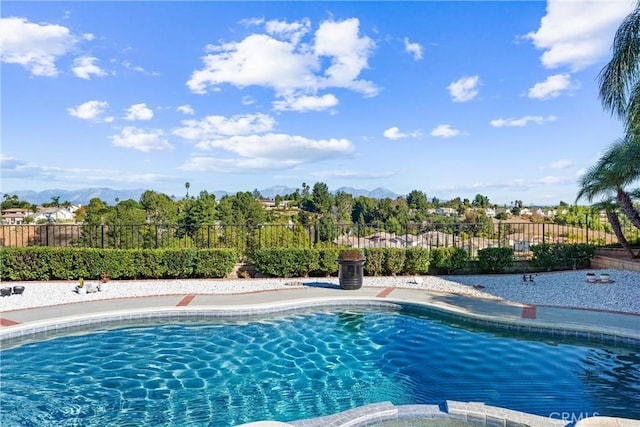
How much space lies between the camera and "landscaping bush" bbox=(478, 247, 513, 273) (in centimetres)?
1268

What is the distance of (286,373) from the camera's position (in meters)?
5.64

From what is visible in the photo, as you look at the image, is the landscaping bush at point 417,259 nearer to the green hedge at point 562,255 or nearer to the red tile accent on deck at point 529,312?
the green hedge at point 562,255

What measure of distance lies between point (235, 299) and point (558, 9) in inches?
437

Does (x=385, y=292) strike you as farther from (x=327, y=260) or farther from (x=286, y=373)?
(x=286, y=373)

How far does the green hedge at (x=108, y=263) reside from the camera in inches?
443

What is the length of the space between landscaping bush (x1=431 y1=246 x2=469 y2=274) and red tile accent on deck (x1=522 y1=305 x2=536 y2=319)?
4.08 meters

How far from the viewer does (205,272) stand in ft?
39.1

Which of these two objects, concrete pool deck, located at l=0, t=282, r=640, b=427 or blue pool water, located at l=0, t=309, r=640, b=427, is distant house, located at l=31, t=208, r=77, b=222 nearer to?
concrete pool deck, located at l=0, t=282, r=640, b=427

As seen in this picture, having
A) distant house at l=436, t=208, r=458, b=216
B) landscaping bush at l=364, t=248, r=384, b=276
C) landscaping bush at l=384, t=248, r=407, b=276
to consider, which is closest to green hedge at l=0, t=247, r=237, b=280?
landscaping bush at l=364, t=248, r=384, b=276

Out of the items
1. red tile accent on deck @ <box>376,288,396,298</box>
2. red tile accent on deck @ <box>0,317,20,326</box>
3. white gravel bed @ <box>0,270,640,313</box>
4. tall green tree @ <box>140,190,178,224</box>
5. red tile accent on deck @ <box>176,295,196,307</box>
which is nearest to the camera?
red tile accent on deck @ <box>0,317,20,326</box>

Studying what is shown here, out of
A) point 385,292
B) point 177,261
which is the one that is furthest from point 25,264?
point 385,292

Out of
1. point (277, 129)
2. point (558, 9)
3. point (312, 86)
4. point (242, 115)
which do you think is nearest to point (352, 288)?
point (558, 9)

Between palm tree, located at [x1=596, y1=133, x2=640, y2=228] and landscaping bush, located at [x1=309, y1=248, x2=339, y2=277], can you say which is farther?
landscaping bush, located at [x1=309, y1=248, x2=339, y2=277]

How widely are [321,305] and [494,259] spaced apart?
6.72 meters
